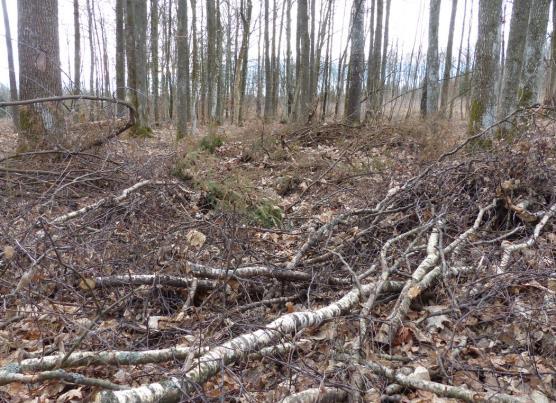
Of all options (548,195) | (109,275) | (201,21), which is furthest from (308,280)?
(201,21)

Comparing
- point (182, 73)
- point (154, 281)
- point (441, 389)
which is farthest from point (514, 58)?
point (182, 73)

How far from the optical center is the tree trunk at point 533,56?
7.20m

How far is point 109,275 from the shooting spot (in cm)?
341

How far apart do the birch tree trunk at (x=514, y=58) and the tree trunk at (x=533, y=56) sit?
21.5 inches

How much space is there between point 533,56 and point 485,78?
1.35 meters

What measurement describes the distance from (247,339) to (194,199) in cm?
371

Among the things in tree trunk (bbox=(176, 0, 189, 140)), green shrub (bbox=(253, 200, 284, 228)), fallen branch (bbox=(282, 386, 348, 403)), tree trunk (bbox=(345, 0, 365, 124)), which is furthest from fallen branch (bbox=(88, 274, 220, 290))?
tree trunk (bbox=(176, 0, 189, 140))

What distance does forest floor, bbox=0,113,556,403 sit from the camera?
225cm

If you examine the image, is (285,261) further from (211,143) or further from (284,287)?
(211,143)

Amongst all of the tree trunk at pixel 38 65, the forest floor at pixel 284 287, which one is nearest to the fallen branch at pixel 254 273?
the forest floor at pixel 284 287

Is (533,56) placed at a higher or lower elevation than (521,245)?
higher

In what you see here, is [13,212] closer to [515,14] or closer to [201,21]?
[515,14]

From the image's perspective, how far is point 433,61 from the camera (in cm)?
1227

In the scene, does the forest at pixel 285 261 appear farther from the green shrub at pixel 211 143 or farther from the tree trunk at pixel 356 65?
the tree trunk at pixel 356 65
